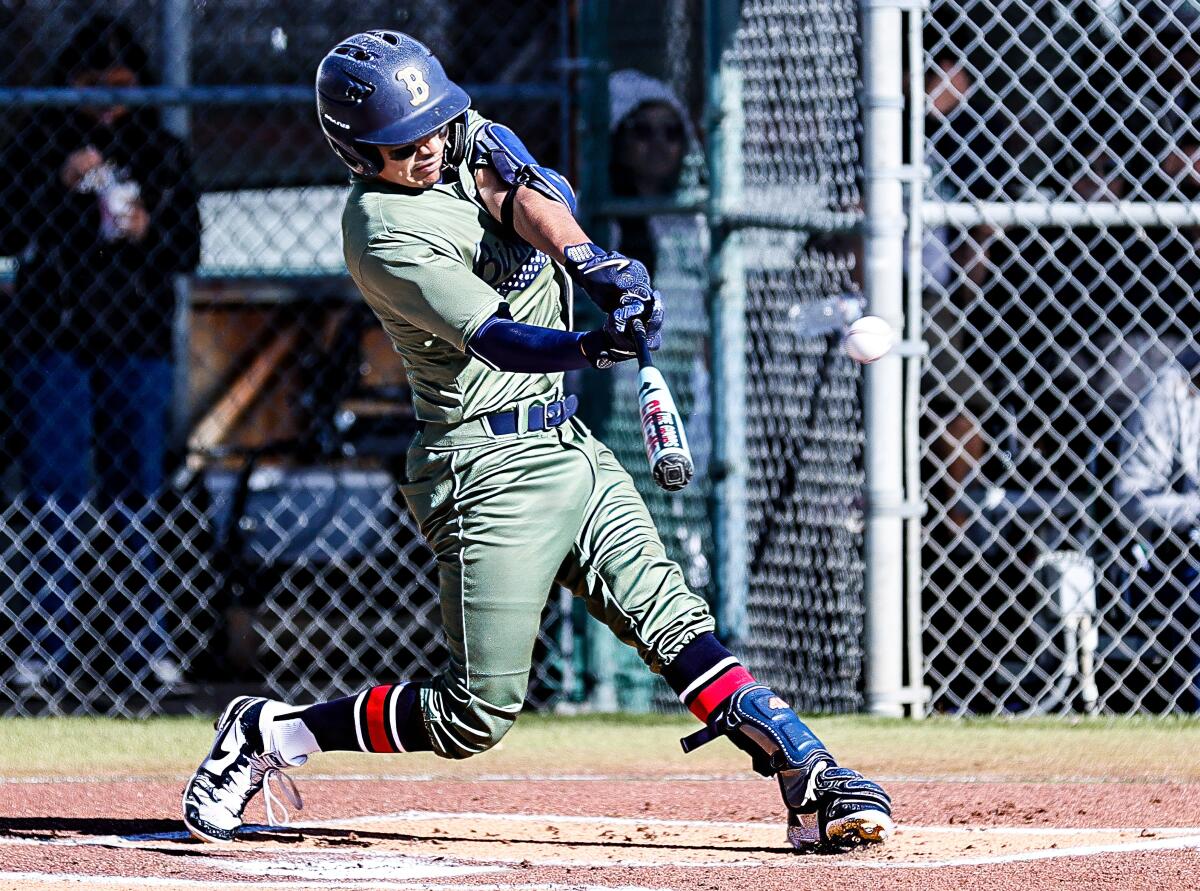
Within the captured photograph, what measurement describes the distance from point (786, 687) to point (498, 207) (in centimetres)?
267

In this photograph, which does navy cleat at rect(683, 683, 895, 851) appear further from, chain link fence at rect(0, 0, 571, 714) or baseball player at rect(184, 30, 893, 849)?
chain link fence at rect(0, 0, 571, 714)

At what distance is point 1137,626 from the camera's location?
627 centimetres

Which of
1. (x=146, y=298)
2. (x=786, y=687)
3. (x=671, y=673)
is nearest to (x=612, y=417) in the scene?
(x=786, y=687)

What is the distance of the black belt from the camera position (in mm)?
3994

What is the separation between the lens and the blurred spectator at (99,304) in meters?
6.94

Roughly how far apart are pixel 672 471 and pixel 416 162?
0.95m

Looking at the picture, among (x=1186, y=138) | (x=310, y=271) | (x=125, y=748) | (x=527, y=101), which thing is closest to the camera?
(x=125, y=748)

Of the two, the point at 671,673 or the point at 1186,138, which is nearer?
the point at 671,673

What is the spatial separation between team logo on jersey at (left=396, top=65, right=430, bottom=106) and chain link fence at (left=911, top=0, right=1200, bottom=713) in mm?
2517

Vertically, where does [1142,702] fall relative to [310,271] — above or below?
below

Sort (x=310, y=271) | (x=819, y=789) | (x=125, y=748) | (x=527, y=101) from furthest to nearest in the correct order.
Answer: (x=310, y=271), (x=527, y=101), (x=125, y=748), (x=819, y=789)

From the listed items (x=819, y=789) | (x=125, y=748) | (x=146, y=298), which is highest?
(x=146, y=298)

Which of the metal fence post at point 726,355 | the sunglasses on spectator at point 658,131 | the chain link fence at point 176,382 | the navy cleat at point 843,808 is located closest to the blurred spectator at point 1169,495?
the metal fence post at point 726,355

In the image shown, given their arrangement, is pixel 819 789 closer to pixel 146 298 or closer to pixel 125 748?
pixel 125 748
